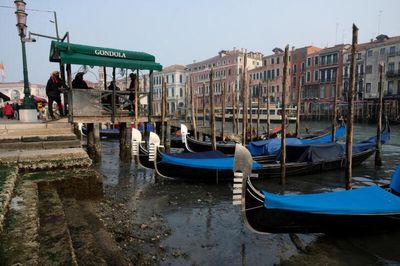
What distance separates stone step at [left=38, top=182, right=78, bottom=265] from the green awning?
6621 millimetres

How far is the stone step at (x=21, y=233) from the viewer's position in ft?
6.79

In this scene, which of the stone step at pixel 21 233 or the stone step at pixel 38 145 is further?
the stone step at pixel 38 145

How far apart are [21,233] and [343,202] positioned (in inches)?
180

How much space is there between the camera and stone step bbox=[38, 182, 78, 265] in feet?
7.46

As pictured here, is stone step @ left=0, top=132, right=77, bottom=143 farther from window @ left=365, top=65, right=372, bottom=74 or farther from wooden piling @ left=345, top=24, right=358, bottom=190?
window @ left=365, top=65, right=372, bottom=74

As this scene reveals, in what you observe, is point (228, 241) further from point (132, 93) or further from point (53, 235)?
point (132, 93)

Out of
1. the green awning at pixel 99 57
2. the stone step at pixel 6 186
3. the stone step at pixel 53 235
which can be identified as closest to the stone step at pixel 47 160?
the stone step at pixel 6 186

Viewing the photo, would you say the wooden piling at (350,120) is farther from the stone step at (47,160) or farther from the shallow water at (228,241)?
the stone step at (47,160)

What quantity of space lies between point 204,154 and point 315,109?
45.5 metres

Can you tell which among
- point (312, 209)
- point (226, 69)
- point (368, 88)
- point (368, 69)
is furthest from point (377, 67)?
point (312, 209)

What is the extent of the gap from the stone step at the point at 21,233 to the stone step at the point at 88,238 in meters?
0.47

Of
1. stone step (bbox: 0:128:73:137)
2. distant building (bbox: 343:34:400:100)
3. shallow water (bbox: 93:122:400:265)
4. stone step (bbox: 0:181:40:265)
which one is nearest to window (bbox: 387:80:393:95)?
distant building (bbox: 343:34:400:100)

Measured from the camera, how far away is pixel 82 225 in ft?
11.0

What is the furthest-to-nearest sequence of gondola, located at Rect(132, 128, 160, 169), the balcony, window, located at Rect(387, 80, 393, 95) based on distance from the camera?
window, located at Rect(387, 80, 393, 95), the balcony, gondola, located at Rect(132, 128, 160, 169)
